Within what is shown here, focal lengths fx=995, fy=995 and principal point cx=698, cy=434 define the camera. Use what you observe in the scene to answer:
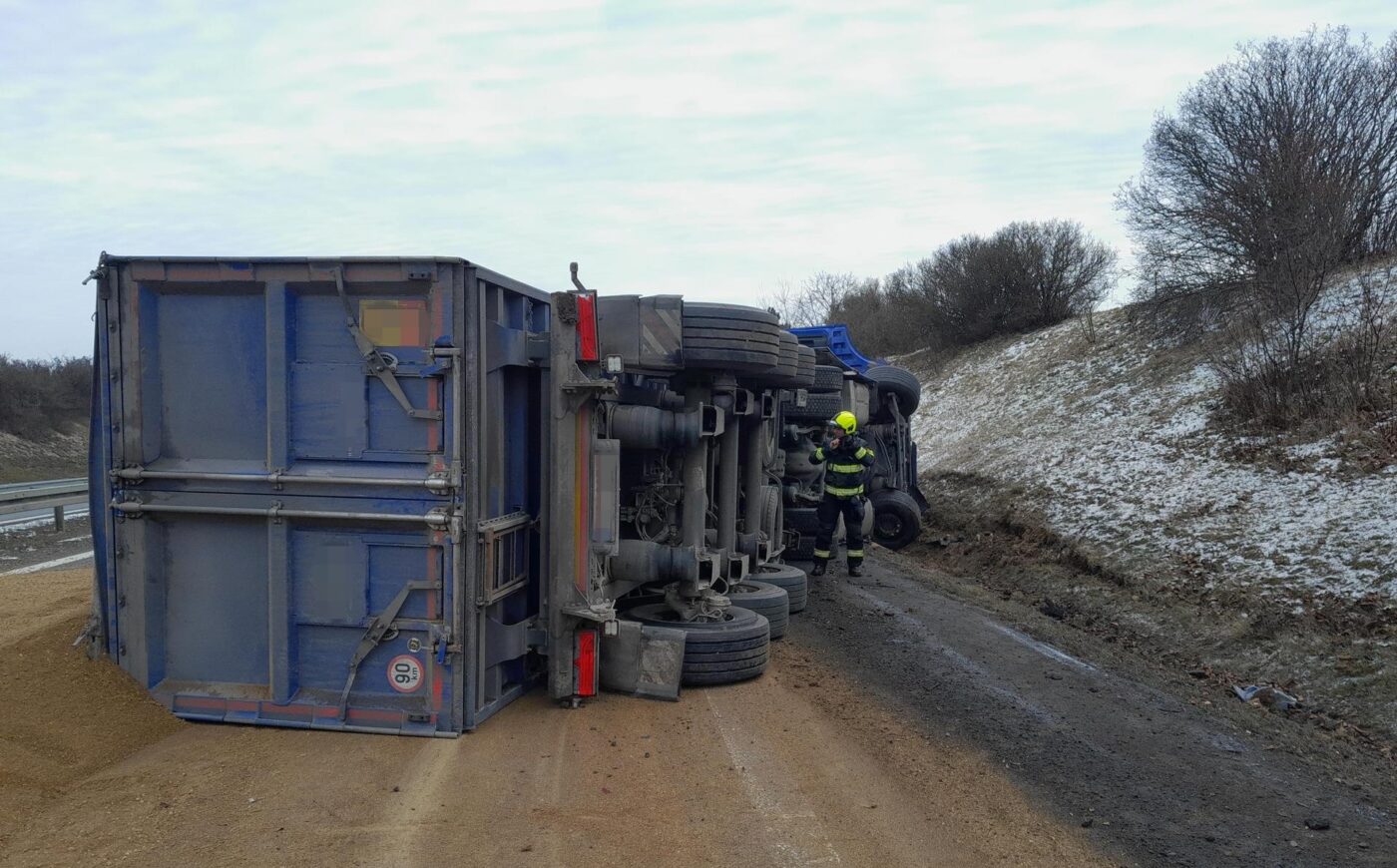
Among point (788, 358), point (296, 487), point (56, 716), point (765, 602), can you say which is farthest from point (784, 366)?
point (56, 716)

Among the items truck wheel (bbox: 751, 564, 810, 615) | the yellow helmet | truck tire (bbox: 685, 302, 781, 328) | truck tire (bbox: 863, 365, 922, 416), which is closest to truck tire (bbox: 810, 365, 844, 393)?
the yellow helmet

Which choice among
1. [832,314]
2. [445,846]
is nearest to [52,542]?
[445,846]

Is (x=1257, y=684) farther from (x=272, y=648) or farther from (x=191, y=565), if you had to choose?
(x=191, y=565)

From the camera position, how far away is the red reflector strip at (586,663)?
213 inches

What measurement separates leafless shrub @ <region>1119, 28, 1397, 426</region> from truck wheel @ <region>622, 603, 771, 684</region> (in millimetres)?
8170

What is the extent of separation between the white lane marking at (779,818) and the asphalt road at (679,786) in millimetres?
12

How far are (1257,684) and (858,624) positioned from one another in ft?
9.54

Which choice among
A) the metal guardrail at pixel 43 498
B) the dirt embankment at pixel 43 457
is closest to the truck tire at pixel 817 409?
the metal guardrail at pixel 43 498

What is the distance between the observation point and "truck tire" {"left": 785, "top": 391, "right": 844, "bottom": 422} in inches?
438

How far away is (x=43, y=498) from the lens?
1277cm

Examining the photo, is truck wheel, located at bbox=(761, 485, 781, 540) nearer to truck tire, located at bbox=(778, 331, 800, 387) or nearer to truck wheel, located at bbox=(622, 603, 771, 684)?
truck tire, located at bbox=(778, 331, 800, 387)

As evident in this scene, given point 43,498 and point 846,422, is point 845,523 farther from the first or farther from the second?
point 43,498

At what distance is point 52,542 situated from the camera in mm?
12438

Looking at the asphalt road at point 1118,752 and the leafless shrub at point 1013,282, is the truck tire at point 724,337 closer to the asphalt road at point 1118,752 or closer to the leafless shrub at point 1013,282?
the asphalt road at point 1118,752
